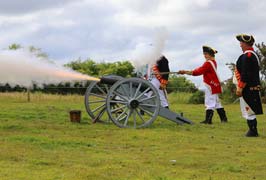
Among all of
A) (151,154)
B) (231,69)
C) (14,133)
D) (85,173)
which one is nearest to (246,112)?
(151,154)

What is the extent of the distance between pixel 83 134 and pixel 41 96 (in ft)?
50.0

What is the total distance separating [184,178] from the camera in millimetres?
7656

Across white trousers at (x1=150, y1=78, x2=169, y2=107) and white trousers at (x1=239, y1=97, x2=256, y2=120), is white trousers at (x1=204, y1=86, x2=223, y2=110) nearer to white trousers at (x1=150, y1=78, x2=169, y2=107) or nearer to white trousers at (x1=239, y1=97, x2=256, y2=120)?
white trousers at (x1=150, y1=78, x2=169, y2=107)

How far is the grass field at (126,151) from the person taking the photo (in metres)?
7.95

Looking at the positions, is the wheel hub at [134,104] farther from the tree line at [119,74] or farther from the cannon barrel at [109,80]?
the tree line at [119,74]

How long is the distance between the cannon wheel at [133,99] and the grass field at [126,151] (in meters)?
0.35

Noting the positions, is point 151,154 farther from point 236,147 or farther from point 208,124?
point 208,124

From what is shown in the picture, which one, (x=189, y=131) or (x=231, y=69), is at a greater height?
(x=231, y=69)

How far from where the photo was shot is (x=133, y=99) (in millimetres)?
13531

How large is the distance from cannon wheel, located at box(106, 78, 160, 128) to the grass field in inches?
13.9

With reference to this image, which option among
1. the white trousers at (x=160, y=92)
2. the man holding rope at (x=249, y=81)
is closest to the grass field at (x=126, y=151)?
the man holding rope at (x=249, y=81)

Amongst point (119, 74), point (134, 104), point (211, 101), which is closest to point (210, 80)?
point (211, 101)

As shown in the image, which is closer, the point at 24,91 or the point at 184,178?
the point at 184,178

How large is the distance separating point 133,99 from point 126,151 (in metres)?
3.69
